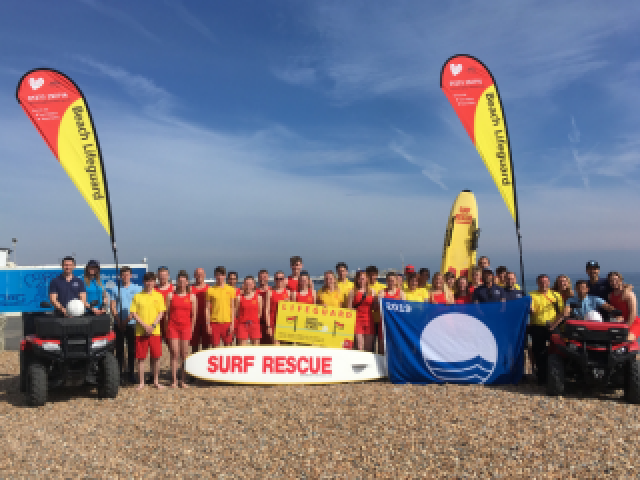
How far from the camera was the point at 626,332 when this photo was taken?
5.80m

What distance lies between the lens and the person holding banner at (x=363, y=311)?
729cm

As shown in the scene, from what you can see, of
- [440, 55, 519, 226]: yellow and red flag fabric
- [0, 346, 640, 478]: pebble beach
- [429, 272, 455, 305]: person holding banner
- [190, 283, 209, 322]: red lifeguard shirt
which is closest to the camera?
[0, 346, 640, 478]: pebble beach

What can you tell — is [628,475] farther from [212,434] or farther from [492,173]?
[492,173]

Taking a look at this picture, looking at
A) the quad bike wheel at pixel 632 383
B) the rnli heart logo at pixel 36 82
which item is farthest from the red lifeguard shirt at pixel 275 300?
the rnli heart logo at pixel 36 82

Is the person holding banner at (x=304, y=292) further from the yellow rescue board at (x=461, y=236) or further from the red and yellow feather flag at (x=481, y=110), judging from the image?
the yellow rescue board at (x=461, y=236)

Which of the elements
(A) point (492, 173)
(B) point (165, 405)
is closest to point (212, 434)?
(B) point (165, 405)

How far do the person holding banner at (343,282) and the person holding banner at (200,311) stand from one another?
2293 mm

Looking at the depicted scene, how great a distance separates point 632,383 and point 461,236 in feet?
22.9

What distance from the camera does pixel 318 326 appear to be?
7199mm


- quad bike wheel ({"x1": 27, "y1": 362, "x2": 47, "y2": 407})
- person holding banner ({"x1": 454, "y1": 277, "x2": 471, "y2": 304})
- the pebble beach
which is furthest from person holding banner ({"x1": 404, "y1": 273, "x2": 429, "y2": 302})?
quad bike wheel ({"x1": 27, "y1": 362, "x2": 47, "y2": 407})

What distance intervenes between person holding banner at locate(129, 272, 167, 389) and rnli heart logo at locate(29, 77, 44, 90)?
3963 millimetres

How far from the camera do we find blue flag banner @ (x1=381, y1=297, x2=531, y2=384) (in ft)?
22.3

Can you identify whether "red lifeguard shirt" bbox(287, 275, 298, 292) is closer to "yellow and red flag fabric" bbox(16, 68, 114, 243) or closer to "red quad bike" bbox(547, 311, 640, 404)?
"yellow and red flag fabric" bbox(16, 68, 114, 243)

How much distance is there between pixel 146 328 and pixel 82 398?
1292 millimetres
